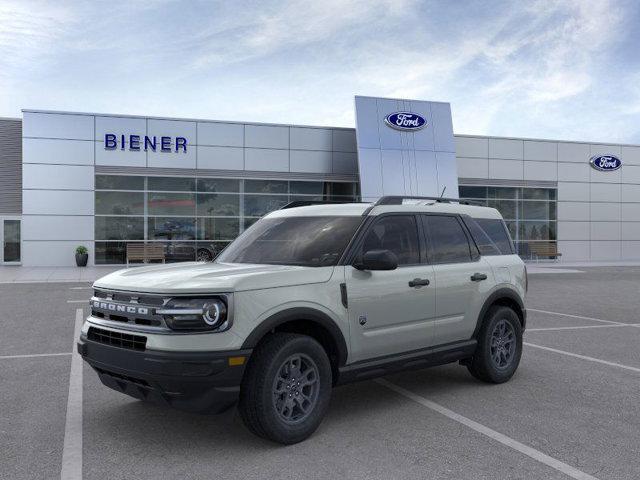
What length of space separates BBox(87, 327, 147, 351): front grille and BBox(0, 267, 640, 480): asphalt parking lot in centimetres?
72

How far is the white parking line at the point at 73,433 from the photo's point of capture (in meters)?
3.89

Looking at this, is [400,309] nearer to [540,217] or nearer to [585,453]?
[585,453]

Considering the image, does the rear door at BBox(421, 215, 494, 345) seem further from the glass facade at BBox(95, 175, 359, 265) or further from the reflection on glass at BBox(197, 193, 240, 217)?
the reflection on glass at BBox(197, 193, 240, 217)

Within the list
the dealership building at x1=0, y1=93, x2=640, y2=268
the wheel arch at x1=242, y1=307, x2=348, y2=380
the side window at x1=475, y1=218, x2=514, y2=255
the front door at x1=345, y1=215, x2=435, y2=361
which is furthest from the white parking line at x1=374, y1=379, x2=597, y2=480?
the dealership building at x1=0, y1=93, x2=640, y2=268

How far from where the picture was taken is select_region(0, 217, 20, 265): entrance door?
26.4m

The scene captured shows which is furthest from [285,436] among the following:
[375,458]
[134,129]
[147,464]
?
[134,129]

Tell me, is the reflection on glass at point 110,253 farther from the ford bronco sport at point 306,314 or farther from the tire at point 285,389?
the tire at point 285,389

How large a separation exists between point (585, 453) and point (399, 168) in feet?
76.9

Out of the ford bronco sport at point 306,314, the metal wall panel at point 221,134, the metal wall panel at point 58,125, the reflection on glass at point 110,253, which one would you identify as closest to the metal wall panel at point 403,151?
the metal wall panel at point 221,134

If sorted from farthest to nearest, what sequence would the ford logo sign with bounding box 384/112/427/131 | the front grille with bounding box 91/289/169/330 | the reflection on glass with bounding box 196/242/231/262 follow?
1. the ford logo sign with bounding box 384/112/427/131
2. the reflection on glass with bounding box 196/242/231/262
3. the front grille with bounding box 91/289/169/330

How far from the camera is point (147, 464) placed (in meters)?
4.00

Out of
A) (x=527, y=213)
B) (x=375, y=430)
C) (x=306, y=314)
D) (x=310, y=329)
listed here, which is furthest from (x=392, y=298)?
(x=527, y=213)

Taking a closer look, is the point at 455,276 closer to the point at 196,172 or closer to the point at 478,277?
the point at 478,277

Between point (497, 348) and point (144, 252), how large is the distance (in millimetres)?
21238
